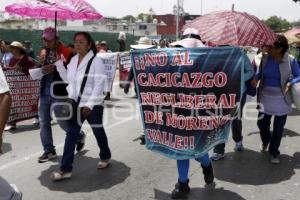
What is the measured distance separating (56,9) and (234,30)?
2113 millimetres

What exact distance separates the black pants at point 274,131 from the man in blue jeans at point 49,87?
2.62m

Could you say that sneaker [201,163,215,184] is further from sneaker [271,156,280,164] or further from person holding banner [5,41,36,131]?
person holding banner [5,41,36,131]

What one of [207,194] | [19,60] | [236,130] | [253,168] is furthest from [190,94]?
[19,60]

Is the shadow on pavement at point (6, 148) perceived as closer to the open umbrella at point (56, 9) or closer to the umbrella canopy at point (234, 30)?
the open umbrella at point (56, 9)

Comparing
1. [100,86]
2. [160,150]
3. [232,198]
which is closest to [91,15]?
[100,86]

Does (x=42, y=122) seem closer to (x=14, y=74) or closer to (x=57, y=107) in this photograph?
(x=57, y=107)

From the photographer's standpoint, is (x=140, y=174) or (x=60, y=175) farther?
(x=140, y=174)

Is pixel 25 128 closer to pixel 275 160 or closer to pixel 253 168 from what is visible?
pixel 253 168

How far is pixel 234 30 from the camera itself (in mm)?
4785

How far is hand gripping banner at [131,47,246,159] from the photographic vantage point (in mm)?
4301

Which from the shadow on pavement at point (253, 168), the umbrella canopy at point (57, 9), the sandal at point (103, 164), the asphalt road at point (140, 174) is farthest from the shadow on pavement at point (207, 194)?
the umbrella canopy at point (57, 9)

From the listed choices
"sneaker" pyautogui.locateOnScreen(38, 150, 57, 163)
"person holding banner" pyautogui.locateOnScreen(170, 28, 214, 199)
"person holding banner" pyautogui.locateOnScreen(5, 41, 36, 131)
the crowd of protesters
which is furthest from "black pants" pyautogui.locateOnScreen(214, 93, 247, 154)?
"person holding banner" pyautogui.locateOnScreen(5, 41, 36, 131)

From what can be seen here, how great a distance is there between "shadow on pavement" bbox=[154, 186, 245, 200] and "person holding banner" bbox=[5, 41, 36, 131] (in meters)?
3.96

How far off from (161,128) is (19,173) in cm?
206
